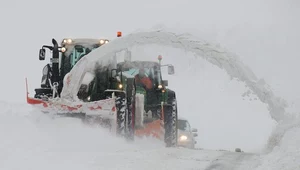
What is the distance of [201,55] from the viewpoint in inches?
358

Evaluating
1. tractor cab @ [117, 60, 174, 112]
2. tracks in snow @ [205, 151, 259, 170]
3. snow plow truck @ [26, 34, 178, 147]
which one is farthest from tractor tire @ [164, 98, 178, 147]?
tracks in snow @ [205, 151, 259, 170]

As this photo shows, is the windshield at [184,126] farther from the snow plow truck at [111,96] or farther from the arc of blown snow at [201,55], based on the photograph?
the arc of blown snow at [201,55]

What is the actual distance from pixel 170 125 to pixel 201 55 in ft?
9.27

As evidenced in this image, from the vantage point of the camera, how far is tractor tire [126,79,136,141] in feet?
30.6

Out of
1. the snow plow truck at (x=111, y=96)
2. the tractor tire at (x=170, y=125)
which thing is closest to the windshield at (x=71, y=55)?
the snow plow truck at (x=111, y=96)

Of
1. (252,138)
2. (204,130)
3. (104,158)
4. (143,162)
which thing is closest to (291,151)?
(143,162)

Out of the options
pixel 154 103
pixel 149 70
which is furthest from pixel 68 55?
pixel 154 103

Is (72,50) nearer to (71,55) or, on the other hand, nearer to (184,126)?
(71,55)

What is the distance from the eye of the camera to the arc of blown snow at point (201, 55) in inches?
321

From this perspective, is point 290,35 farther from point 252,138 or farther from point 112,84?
point 252,138

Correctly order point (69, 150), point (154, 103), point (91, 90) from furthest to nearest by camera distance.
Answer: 1. point (154, 103)
2. point (91, 90)
3. point (69, 150)

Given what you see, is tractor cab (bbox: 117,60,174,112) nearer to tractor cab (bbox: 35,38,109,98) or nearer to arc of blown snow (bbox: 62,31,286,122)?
tractor cab (bbox: 35,38,109,98)

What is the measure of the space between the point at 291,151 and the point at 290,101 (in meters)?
2.38

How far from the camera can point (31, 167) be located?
17.5 ft
